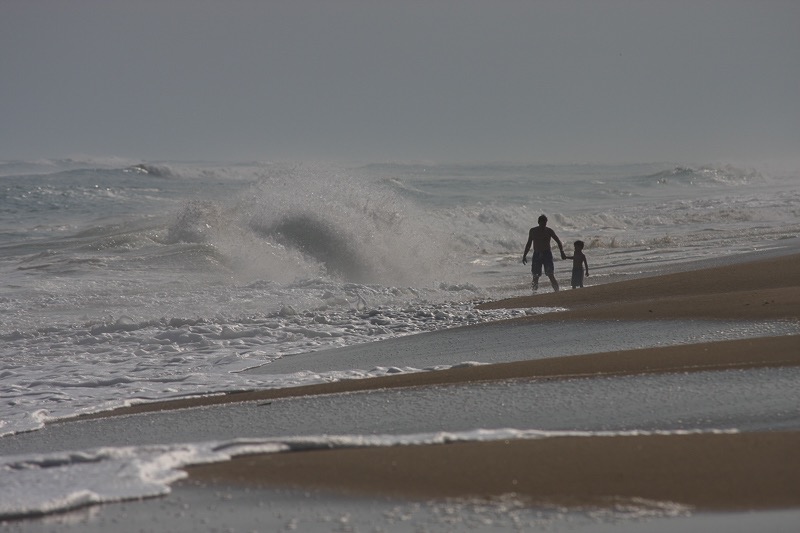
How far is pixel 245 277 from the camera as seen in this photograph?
17688mm

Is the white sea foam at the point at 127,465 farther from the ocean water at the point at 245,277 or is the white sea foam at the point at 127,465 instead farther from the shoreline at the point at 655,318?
the shoreline at the point at 655,318

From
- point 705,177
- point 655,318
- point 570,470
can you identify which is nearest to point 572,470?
point 570,470

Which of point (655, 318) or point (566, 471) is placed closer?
point (566, 471)

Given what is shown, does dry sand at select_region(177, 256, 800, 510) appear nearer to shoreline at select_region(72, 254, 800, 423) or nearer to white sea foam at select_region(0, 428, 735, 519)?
white sea foam at select_region(0, 428, 735, 519)

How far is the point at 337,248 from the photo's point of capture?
19609mm

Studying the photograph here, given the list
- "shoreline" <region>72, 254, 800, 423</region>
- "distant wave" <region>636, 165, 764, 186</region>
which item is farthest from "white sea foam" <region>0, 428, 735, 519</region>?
"distant wave" <region>636, 165, 764, 186</region>

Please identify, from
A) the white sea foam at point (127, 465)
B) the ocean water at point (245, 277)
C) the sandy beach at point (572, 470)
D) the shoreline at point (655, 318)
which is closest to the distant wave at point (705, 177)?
the ocean water at point (245, 277)

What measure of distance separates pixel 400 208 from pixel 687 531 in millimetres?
19143

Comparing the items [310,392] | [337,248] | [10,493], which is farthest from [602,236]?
[10,493]

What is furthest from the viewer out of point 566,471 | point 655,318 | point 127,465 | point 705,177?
point 705,177

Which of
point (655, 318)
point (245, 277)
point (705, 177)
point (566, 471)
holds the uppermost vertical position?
point (705, 177)

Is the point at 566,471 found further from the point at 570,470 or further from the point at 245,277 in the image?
the point at 245,277

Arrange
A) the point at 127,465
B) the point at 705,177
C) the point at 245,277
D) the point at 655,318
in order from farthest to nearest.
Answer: the point at 705,177 → the point at 245,277 → the point at 655,318 → the point at 127,465

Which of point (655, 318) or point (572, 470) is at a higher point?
point (572, 470)
